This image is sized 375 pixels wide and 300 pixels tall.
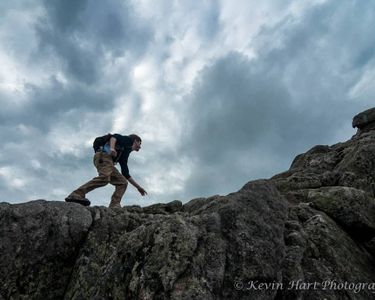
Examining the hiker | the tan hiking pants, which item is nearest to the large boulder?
the tan hiking pants

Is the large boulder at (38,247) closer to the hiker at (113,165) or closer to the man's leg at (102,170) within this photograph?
the hiker at (113,165)

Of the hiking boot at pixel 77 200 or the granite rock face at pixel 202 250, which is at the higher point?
the hiking boot at pixel 77 200

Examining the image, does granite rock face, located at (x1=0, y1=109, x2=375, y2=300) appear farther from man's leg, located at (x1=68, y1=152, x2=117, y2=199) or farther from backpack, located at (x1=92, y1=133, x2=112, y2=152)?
backpack, located at (x1=92, y1=133, x2=112, y2=152)

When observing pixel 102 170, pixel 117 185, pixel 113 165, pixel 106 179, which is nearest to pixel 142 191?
pixel 117 185

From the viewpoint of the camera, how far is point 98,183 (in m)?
19.0

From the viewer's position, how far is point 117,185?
20.7m

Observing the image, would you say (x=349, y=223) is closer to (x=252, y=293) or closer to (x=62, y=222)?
(x=252, y=293)

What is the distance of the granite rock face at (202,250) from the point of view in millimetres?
8812

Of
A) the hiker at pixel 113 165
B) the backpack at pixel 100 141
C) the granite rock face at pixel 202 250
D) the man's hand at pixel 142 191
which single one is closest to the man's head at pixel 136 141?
the hiker at pixel 113 165

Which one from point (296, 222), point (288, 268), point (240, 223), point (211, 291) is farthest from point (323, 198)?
point (211, 291)

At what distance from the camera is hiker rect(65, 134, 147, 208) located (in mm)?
18969

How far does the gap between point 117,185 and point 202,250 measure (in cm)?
1245

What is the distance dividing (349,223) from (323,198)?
5.93ft

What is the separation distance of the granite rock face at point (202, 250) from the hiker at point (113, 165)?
14.9 ft
